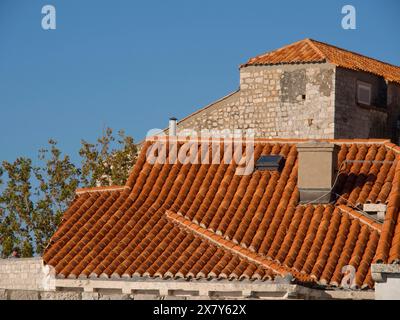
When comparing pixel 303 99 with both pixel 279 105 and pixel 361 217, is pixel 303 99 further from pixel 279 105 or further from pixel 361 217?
pixel 361 217

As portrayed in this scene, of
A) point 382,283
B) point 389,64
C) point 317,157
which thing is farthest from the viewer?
point 389,64

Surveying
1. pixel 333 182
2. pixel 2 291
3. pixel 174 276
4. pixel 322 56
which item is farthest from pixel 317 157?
pixel 322 56

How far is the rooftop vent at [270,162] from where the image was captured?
3103 cm

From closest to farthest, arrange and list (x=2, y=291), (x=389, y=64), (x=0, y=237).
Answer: (x=2, y=291), (x=0, y=237), (x=389, y=64)

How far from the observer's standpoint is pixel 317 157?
29.7 m

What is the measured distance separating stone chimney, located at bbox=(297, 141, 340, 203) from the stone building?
58.3ft

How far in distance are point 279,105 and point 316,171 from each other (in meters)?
19.2

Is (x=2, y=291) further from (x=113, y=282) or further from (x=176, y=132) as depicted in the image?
(x=176, y=132)

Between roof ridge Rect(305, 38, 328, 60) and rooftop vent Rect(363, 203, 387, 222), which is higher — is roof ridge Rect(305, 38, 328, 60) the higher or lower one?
the higher one

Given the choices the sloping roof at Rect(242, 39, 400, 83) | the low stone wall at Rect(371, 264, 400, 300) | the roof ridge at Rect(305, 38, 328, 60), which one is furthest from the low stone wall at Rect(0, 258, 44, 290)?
the roof ridge at Rect(305, 38, 328, 60)

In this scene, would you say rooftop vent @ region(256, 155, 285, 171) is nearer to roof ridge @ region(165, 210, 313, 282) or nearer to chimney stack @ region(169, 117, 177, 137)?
roof ridge @ region(165, 210, 313, 282)

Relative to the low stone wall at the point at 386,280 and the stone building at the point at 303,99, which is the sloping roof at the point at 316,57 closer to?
the stone building at the point at 303,99

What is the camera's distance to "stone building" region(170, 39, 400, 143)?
157 ft
